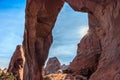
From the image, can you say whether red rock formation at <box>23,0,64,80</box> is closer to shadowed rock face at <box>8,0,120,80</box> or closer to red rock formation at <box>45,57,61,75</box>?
shadowed rock face at <box>8,0,120,80</box>

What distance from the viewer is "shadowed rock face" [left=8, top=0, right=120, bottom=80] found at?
42.2 ft

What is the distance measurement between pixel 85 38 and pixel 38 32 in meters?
11.1

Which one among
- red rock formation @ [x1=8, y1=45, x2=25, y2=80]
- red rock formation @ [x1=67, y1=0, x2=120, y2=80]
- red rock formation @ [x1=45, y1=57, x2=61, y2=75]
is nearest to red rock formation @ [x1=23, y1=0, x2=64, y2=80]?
red rock formation @ [x1=67, y1=0, x2=120, y2=80]

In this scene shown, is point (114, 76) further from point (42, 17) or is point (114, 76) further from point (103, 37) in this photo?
point (42, 17)

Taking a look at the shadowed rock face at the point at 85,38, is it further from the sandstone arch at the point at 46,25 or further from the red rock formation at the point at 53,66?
the red rock formation at the point at 53,66

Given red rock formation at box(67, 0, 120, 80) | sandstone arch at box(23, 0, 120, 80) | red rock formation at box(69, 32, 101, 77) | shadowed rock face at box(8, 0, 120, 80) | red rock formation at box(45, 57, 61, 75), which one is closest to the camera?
red rock formation at box(67, 0, 120, 80)

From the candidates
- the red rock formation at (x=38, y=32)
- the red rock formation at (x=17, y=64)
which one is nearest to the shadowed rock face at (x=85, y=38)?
the red rock formation at (x=38, y=32)

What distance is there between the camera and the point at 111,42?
13.2m

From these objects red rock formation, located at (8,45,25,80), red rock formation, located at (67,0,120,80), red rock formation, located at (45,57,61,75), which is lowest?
red rock formation, located at (67,0,120,80)

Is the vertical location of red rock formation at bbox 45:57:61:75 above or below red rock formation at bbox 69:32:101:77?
above

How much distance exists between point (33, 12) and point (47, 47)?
439cm

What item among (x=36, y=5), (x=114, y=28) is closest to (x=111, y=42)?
(x=114, y=28)

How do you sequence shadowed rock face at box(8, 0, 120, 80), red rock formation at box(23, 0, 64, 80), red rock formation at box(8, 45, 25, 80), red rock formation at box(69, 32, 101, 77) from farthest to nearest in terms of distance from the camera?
red rock formation at box(8, 45, 25, 80) → red rock formation at box(69, 32, 101, 77) → red rock formation at box(23, 0, 64, 80) → shadowed rock face at box(8, 0, 120, 80)

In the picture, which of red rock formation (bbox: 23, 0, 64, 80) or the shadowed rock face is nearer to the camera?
the shadowed rock face
